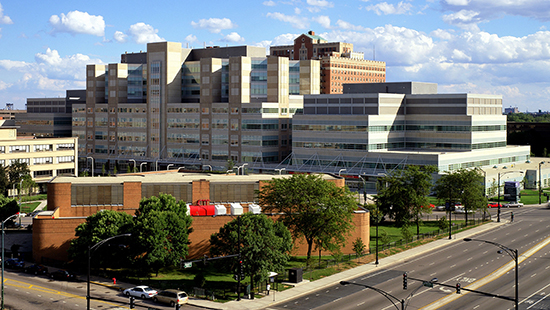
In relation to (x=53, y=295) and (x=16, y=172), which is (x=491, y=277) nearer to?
(x=53, y=295)

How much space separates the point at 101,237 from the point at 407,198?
47926 mm

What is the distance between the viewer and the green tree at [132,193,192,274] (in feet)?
233

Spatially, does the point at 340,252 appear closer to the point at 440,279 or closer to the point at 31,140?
the point at 440,279

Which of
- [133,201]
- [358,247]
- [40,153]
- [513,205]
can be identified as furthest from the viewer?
[40,153]

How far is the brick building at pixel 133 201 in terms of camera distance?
7862cm

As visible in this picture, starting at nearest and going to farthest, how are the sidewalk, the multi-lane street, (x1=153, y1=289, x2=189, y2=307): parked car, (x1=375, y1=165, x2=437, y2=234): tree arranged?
the multi-lane street
(x1=153, y1=289, x2=189, y2=307): parked car
the sidewalk
(x1=375, y1=165, x2=437, y2=234): tree

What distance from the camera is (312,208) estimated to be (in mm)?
78625

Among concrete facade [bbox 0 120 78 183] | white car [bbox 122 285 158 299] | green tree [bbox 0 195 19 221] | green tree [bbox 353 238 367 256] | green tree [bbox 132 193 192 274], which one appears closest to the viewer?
white car [bbox 122 285 158 299]

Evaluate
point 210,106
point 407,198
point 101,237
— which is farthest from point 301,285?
point 210,106

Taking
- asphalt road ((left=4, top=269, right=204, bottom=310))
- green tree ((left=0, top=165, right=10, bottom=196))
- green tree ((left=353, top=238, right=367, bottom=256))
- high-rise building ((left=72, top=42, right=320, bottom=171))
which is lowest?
→ asphalt road ((left=4, top=269, right=204, bottom=310))

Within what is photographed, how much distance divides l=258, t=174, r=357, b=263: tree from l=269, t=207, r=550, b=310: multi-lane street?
714 cm

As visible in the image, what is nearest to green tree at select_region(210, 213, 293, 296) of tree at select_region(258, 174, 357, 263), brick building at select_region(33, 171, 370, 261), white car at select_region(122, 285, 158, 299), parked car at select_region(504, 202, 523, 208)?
tree at select_region(258, 174, 357, 263)

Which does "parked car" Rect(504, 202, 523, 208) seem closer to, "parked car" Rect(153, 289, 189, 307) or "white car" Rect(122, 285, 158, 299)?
"parked car" Rect(153, 289, 189, 307)

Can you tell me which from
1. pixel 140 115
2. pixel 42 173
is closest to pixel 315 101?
pixel 140 115
